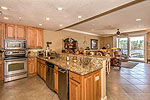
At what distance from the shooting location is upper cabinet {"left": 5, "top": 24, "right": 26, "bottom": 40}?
10.8 feet

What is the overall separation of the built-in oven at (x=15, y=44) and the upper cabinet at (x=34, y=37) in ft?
0.81

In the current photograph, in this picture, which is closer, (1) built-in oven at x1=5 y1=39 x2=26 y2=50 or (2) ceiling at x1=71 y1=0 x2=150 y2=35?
(2) ceiling at x1=71 y1=0 x2=150 y2=35

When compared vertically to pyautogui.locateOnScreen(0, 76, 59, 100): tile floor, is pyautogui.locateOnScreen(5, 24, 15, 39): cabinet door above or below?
above

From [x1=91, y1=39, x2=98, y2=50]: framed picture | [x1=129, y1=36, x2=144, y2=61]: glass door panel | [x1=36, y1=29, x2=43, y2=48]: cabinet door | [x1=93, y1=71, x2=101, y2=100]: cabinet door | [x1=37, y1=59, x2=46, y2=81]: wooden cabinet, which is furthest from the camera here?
[x1=91, y1=39, x2=98, y2=50]: framed picture

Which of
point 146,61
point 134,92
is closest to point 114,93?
point 134,92

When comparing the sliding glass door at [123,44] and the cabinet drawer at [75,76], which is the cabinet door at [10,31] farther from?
the sliding glass door at [123,44]

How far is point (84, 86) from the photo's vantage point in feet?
4.63

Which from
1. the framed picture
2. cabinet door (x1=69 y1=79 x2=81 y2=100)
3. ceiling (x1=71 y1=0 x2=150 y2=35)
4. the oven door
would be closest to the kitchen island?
cabinet door (x1=69 y1=79 x2=81 y2=100)

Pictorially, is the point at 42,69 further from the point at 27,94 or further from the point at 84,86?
the point at 84,86

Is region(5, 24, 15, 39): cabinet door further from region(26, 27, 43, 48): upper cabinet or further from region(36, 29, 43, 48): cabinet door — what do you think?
region(36, 29, 43, 48): cabinet door

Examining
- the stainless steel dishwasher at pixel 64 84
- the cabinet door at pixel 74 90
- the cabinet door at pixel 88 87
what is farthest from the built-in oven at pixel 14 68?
the cabinet door at pixel 88 87

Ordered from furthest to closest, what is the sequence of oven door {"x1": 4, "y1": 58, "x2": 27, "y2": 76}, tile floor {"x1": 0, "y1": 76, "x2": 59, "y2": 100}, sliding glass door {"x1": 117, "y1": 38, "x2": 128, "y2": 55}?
1. sliding glass door {"x1": 117, "y1": 38, "x2": 128, "y2": 55}
2. oven door {"x1": 4, "y1": 58, "x2": 27, "y2": 76}
3. tile floor {"x1": 0, "y1": 76, "x2": 59, "y2": 100}

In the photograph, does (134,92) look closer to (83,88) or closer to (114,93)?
(114,93)

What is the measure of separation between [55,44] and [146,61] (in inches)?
300
